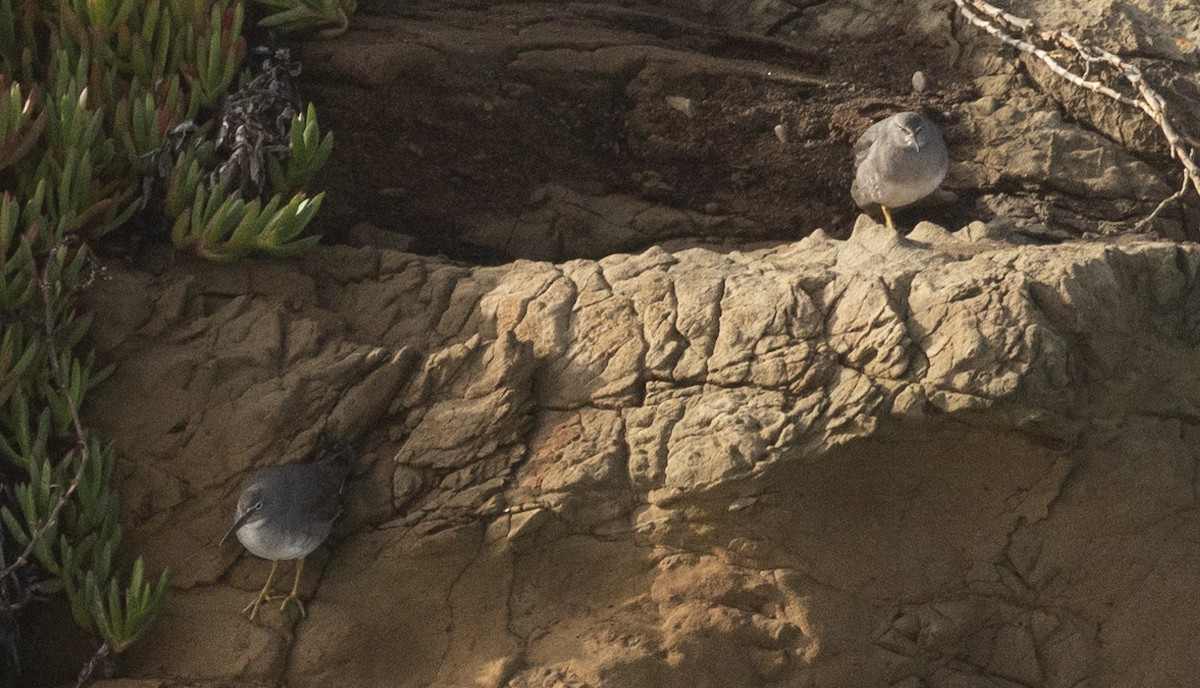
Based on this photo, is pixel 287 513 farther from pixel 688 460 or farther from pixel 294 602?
pixel 688 460

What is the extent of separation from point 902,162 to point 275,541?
3237 mm

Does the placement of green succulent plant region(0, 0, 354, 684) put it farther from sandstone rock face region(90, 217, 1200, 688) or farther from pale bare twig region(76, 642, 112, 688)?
sandstone rock face region(90, 217, 1200, 688)

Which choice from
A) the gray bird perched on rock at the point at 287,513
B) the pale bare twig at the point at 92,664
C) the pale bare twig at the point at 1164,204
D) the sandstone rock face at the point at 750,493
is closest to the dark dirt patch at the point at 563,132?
the pale bare twig at the point at 1164,204

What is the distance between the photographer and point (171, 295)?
566 cm

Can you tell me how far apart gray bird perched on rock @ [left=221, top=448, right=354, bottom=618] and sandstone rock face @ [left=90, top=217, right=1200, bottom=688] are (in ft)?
0.44

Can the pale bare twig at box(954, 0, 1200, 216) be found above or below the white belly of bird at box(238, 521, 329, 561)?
above

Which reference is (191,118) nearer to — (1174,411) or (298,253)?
(298,253)

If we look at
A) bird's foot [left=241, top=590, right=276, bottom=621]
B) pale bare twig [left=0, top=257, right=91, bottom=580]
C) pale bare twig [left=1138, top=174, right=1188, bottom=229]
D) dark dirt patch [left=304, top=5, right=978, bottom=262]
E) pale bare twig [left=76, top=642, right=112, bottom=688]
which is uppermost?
pale bare twig [left=1138, top=174, right=1188, bottom=229]

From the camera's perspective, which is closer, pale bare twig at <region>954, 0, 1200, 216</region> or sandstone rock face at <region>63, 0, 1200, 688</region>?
sandstone rock face at <region>63, 0, 1200, 688</region>

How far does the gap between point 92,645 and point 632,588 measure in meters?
2.09

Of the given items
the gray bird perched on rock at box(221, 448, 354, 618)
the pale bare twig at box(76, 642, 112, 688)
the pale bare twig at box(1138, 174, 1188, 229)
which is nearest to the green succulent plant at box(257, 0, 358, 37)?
the gray bird perched on rock at box(221, 448, 354, 618)

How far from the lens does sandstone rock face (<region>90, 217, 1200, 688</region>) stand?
4906 mm

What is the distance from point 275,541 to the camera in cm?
490

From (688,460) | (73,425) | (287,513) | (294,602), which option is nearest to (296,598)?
(294,602)
